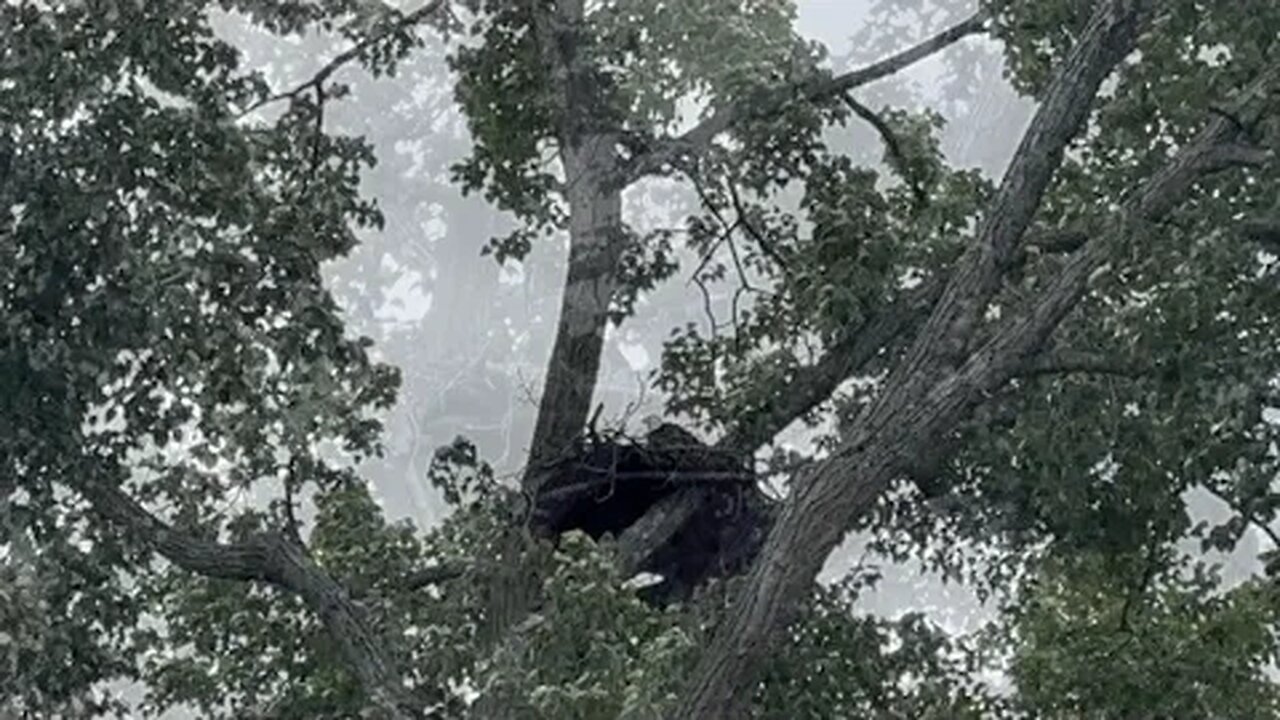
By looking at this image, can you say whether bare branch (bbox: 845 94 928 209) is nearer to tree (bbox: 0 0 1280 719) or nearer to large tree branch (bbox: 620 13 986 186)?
tree (bbox: 0 0 1280 719)

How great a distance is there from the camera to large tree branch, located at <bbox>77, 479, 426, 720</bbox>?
327 inches

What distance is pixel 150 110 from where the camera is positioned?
8.04m

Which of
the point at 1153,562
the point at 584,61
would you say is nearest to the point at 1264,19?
the point at 1153,562

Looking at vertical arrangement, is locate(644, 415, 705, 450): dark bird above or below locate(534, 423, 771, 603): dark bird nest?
above

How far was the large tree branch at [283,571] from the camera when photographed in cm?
831

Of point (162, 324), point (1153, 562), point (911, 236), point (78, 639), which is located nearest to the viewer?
point (162, 324)

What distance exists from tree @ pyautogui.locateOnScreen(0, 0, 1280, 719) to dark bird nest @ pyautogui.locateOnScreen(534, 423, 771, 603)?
203 millimetres

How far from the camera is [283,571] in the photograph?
345 inches

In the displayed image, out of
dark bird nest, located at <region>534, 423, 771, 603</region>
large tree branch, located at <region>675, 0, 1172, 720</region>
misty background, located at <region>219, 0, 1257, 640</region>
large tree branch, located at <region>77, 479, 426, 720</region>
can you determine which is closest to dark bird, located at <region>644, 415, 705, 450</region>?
dark bird nest, located at <region>534, 423, 771, 603</region>

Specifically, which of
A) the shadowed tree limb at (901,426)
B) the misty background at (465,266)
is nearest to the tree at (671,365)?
the shadowed tree limb at (901,426)

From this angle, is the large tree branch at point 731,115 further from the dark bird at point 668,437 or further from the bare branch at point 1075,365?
the bare branch at point 1075,365

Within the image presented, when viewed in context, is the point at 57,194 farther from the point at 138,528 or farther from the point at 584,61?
the point at 584,61

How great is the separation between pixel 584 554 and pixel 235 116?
2284mm

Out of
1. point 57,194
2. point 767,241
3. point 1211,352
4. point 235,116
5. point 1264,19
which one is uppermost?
point 767,241
